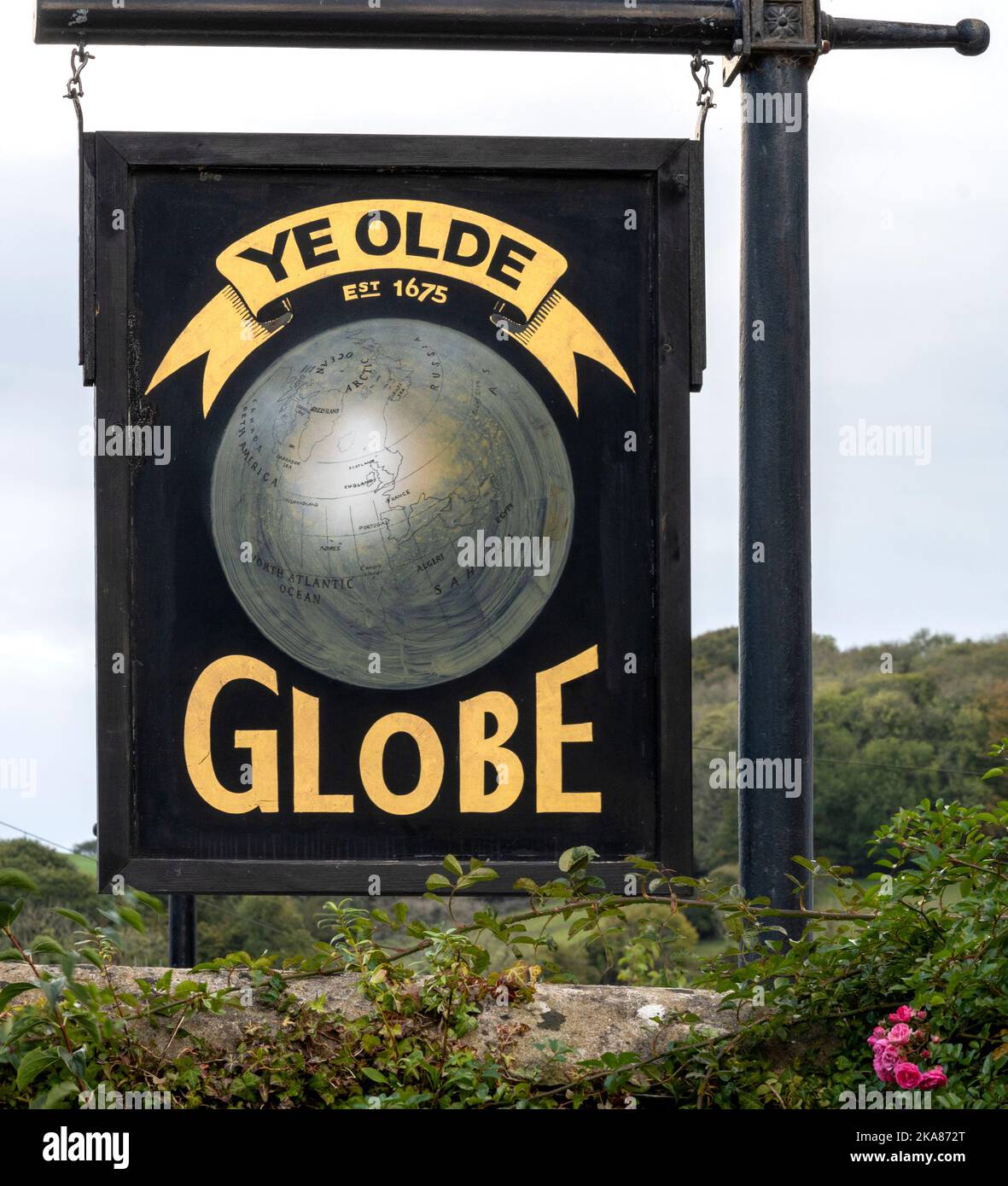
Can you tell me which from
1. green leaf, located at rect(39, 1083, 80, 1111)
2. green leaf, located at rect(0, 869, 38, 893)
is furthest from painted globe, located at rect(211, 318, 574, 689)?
green leaf, located at rect(39, 1083, 80, 1111)

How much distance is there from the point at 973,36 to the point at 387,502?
221cm

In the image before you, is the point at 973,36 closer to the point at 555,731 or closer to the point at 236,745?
the point at 555,731

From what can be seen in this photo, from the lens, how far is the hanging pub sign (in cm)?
394

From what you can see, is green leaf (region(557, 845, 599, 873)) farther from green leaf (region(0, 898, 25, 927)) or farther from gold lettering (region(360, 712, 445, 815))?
green leaf (region(0, 898, 25, 927))

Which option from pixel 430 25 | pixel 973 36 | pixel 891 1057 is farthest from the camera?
pixel 973 36

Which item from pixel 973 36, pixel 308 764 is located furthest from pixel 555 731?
pixel 973 36

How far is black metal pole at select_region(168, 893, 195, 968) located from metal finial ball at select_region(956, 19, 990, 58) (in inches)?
143

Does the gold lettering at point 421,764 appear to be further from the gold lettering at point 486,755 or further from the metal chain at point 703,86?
the metal chain at point 703,86

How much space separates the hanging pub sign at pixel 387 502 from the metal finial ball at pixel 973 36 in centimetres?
92

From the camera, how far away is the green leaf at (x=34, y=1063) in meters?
2.62

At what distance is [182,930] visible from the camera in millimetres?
4844

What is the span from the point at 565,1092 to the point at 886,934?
2.47 feet
